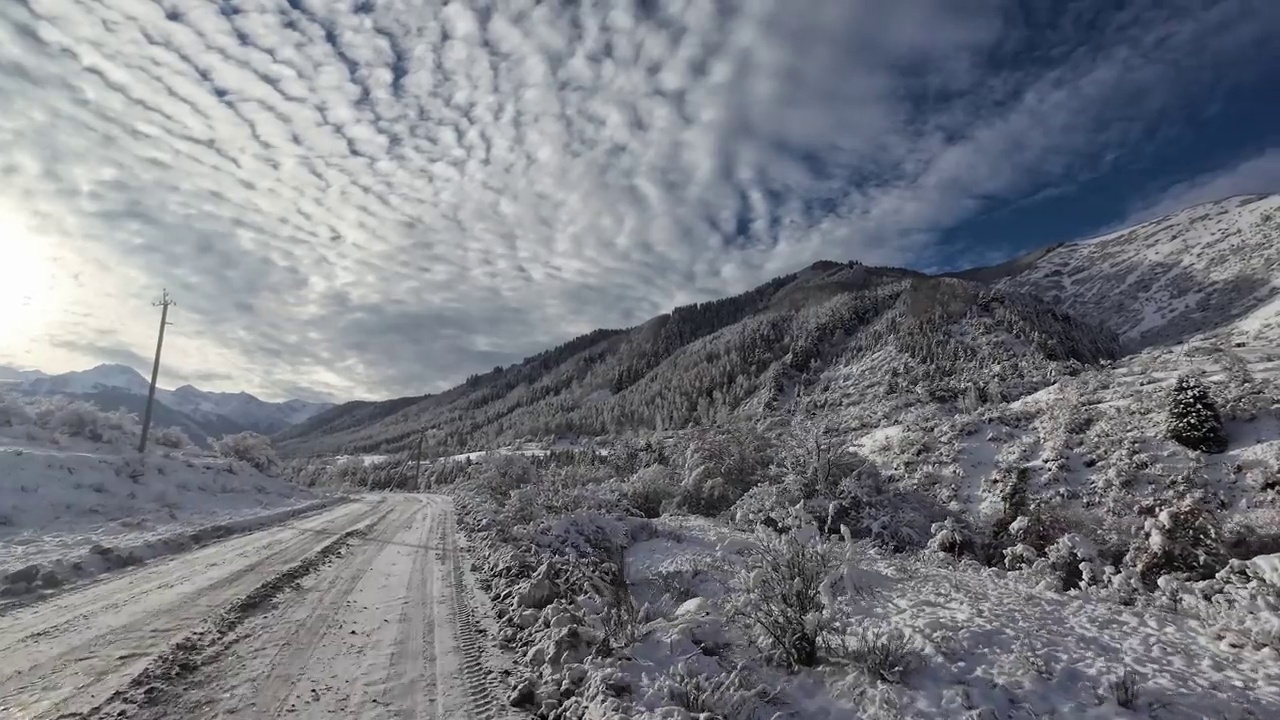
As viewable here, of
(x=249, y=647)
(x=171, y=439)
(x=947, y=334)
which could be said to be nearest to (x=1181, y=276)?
(x=947, y=334)

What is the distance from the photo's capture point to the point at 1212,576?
30.5 ft

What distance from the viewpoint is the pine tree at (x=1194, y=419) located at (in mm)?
12547

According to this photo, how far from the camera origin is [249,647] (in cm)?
669

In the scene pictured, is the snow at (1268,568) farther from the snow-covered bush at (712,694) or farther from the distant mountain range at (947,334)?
the distant mountain range at (947,334)

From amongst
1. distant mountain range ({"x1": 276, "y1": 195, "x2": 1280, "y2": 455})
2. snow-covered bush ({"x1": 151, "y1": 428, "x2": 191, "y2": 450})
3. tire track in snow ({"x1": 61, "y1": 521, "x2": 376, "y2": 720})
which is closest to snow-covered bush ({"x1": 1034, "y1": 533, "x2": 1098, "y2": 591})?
distant mountain range ({"x1": 276, "y1": 195, "x2": 1280, "y2": 455})

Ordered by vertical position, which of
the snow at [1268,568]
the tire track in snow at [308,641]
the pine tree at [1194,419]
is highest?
the pine tree at [1194,419]

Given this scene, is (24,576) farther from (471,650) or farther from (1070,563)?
(1070,563)

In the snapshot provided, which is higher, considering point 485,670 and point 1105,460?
point 1105,460

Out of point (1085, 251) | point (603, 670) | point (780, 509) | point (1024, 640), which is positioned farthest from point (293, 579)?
point (1085, 251)

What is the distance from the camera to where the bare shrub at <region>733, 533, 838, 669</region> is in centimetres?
613

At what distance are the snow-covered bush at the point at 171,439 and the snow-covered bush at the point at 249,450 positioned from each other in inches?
107

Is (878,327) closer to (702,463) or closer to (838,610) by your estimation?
(702,463)

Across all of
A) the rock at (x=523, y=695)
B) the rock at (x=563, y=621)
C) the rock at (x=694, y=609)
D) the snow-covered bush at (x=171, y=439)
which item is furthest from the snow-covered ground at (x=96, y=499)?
the rock at (x=694, y=609)

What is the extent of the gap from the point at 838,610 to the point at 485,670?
4.32 metres
